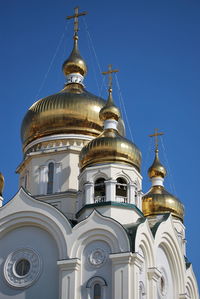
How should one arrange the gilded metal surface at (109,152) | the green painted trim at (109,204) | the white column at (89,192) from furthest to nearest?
the gilded metal surface at (109,152) → the white column at (89,192) → the green painted trim at (109,204)

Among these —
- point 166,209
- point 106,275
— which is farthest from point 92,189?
point 166,209

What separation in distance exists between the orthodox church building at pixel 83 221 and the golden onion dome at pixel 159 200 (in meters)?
0.05

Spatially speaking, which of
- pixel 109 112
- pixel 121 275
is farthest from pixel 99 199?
pixel 109 112

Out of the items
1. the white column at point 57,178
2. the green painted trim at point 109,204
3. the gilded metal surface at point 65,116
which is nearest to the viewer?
the green painted trim at point 109,204

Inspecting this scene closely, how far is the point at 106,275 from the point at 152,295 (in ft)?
6.34

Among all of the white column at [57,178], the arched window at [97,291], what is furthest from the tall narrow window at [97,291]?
the white column at [57,178]

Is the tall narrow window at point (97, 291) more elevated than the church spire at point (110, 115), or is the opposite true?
the church spire at point (110, 115)

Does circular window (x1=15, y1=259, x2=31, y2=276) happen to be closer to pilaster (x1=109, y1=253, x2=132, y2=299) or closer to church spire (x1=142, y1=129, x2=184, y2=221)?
pilaster (x1=109, y1=253, x2=132, y2=299)

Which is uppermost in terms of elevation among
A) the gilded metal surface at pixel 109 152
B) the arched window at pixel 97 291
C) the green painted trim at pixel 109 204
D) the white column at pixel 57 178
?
the white column at pixel 57 178

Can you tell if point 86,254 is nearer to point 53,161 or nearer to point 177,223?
point 53,161

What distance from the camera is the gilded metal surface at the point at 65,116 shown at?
23844 millimetres

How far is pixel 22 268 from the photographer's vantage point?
769 inches

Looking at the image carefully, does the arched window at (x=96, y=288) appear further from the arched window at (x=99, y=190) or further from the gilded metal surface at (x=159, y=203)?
the gilded metal surface at (x=159, y=203)

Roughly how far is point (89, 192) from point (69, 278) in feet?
9.36
